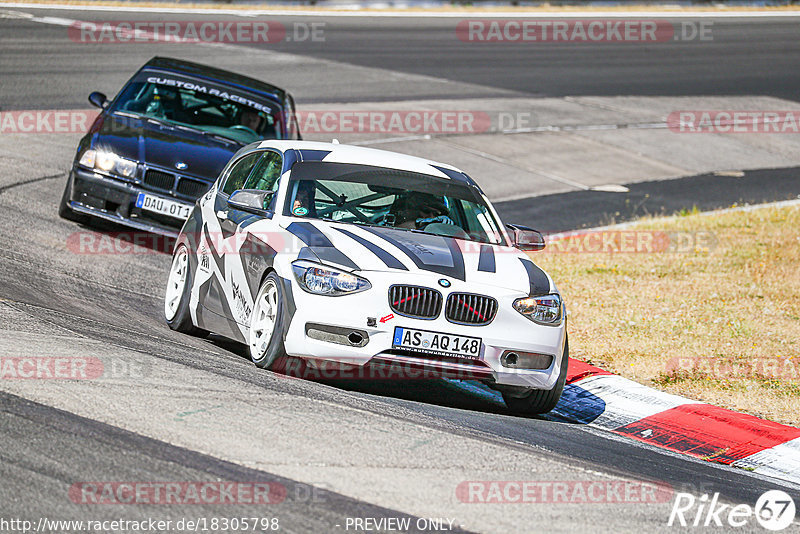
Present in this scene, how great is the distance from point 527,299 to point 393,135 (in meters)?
13.6

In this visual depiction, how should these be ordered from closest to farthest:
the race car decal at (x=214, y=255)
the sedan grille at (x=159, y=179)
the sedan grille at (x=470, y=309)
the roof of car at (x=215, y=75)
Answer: the sedan grille at (x=470, y=309), the race car decal at (x=214, y=255), the sedan grille at (x=159, y=179), the roof of car at (x=215, y=75)

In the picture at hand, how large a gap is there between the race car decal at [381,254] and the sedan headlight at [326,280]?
0.23 meters

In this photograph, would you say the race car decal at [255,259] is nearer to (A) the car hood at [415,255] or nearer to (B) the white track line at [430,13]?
(A) the car hood at [415,255]

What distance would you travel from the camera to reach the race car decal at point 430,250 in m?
7.32

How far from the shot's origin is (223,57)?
85.4 ft

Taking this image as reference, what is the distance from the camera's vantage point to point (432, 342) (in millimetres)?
7082

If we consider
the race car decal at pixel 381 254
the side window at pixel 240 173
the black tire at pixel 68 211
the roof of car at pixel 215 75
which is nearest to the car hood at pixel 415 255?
the race car decal at pixel 381 254

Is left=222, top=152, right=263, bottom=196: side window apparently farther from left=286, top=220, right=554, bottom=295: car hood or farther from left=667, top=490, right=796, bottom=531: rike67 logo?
left=667, top=490, right=796, bottom=531: rike67 logo

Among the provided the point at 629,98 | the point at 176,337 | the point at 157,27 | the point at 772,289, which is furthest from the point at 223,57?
the point at 176,337

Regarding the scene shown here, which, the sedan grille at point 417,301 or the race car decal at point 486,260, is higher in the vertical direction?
the race car decal at point 486,260

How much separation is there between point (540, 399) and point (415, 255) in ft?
4.25

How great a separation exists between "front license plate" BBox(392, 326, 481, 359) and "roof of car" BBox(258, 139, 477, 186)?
1939mm

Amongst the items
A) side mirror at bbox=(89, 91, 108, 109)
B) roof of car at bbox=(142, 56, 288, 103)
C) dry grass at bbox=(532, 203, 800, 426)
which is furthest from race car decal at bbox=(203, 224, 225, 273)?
side mirror at bbox=(89, 91, 108, 109)

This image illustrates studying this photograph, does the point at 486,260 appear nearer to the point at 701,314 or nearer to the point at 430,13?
the point at 701,314
